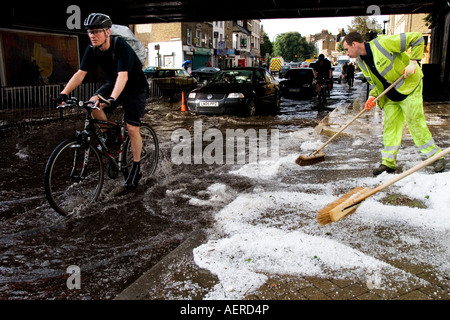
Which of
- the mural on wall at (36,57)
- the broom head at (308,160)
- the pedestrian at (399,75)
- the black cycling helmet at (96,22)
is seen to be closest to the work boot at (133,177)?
the black cycling helmet at (96,22)

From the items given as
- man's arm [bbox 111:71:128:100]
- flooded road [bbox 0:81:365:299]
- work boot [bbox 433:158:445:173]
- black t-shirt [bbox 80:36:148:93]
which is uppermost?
black t-shirt [bbox 80:36:148:93]

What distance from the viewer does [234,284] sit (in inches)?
98.7

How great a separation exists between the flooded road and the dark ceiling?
11.8m

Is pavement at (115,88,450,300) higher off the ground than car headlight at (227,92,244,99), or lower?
lower

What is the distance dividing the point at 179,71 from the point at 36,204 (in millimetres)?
20536

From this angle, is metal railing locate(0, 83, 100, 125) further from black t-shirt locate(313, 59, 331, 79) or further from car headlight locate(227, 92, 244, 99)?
black t-shirt locate(313, 59, 331, 79)

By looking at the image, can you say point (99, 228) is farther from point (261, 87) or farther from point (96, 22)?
point (261, 87)

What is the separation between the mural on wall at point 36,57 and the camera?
1588 cm

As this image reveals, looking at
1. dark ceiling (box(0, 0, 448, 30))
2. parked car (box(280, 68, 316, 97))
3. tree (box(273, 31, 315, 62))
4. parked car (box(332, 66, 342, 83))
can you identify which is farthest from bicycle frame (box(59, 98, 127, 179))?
tree (box(273, 31, 315, 62))

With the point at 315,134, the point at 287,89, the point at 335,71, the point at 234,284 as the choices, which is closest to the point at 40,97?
the point at 315,134

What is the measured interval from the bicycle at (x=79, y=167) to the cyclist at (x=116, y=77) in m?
0.18

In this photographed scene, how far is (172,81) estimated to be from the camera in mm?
21203

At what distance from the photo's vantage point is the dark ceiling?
16.1m
